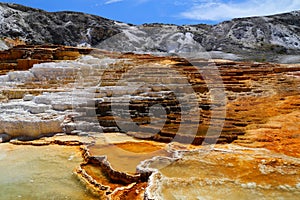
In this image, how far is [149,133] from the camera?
7645 millimetres

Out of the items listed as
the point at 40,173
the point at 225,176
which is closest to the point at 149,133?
the point at 40,173

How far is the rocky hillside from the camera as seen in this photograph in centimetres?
3022

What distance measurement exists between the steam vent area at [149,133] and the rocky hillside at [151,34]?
56.6ft

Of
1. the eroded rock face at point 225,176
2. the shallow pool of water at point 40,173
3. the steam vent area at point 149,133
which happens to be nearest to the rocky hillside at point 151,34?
the steam vent area at point 149,133

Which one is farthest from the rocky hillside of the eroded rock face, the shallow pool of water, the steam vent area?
the shallow pool of water

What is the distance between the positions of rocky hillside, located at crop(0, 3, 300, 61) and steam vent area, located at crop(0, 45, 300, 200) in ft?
56.6

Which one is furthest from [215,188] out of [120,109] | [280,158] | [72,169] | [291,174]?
[120,109]

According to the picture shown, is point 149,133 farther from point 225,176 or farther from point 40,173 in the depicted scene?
point 225,176

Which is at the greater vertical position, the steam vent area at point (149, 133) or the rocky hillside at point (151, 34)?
the rocky hillside at point (151, 34)

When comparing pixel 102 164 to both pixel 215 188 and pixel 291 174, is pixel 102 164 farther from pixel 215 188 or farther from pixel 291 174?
pixel 291 174

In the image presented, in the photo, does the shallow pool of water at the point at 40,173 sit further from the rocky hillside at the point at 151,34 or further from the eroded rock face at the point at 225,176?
the rocky hillside at the point at 151,34

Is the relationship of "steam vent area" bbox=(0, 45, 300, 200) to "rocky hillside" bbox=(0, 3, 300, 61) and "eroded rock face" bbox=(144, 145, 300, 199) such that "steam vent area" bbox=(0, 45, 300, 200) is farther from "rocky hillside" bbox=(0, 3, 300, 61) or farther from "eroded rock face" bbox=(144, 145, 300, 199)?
"rocky hillside" bbox=(0, 3, 300, 61)

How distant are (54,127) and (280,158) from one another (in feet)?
18.1

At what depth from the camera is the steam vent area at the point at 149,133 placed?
482 cm
